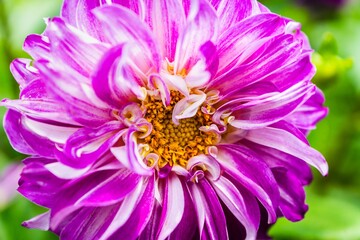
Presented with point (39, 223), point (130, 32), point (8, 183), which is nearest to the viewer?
point (130, 32)

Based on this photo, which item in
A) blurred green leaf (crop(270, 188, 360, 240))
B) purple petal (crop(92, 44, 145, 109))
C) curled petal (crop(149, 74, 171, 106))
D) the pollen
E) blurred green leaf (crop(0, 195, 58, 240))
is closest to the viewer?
purple petal (crop(92, 44, 145, 109))

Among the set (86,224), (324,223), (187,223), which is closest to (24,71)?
(86,224)

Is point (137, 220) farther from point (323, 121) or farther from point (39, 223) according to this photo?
point (323, 121)

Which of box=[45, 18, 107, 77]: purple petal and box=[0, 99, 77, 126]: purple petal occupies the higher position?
box=[45, 18, 107, 77]: purple petal

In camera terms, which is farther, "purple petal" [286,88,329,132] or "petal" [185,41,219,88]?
"purple petal" [286,88,329,132]

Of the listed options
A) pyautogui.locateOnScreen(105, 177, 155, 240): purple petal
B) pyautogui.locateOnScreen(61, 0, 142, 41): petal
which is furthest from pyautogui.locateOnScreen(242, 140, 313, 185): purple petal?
pyautogui.locateOnScreen(61, 0, 142, 41): petal

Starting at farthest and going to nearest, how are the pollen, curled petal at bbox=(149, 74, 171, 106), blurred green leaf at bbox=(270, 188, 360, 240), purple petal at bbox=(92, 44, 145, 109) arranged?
blurred green leaf at bbox=(270, 188, 360, 240), the pollen, curled petal at bbox=(149, 74, 171, 106), purple petal at bbox=(92, 44, 145, 109)

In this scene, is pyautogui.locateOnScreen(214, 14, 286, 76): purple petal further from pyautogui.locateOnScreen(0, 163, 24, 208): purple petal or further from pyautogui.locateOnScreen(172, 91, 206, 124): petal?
pyautogui.locateOnScreen(0, 163, 24, 208): purple petal

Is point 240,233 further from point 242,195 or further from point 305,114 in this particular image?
point 305,114
